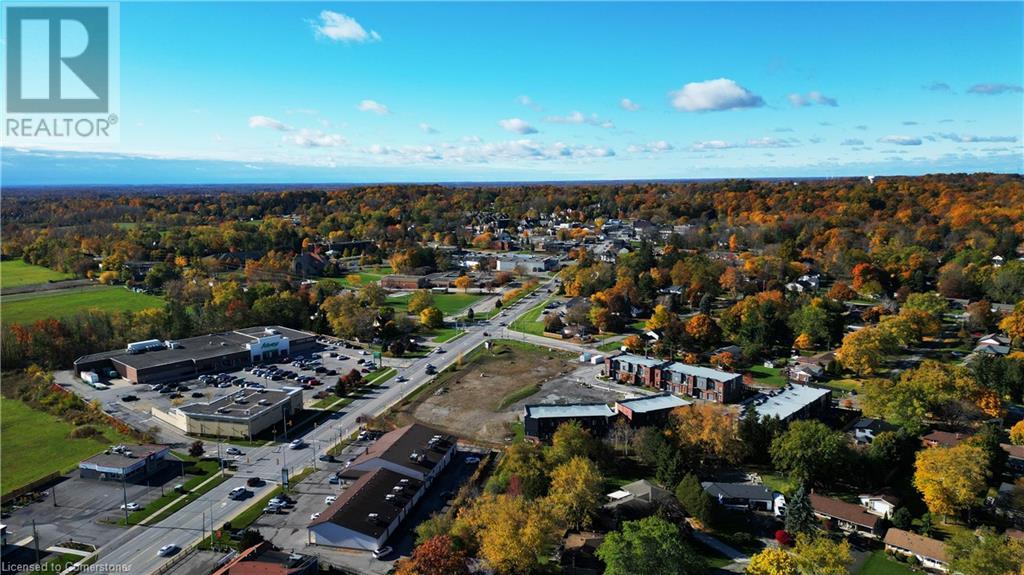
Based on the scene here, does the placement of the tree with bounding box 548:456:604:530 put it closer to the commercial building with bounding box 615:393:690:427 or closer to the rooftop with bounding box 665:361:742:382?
the commercial building with bounding box 615:393:690:427

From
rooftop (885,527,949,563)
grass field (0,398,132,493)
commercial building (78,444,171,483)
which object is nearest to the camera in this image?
rooftop (885,527,949,563)

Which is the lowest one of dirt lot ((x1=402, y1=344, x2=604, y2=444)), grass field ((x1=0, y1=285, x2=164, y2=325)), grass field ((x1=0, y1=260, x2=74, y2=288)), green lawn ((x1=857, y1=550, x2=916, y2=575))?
green lawn ((x1=857, y1=550, x2=916, y2=575))

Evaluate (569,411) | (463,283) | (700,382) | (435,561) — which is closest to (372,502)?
(435,561)

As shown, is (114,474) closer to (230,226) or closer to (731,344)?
(731,344)

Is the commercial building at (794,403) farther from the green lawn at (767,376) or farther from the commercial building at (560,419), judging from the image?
the commercial building at (560,419)

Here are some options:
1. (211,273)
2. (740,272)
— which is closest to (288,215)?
→ (211,273)

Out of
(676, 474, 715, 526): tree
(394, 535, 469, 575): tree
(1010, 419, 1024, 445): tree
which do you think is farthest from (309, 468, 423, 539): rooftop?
(1010, 419, 1024, 445): tree
